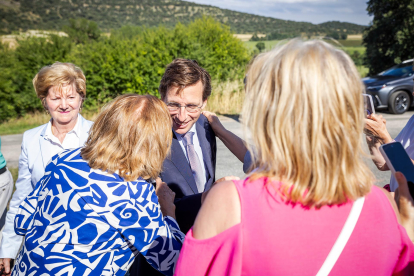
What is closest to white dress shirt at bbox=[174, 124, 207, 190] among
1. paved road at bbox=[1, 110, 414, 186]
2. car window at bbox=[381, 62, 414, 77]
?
paved road at bbox=[1, 110, 414, 186]

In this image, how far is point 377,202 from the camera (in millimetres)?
1049

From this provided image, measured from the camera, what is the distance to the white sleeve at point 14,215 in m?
2.33

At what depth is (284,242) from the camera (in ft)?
3.17

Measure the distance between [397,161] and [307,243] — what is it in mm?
517

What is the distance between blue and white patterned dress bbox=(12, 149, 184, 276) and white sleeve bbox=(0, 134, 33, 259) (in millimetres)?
997

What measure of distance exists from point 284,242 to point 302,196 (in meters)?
0.15

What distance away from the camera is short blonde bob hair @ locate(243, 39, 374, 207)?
3.24 ft

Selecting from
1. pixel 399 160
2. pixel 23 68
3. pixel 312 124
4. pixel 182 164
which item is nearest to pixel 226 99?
pixel 23 68

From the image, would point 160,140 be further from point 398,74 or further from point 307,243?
point 398,74

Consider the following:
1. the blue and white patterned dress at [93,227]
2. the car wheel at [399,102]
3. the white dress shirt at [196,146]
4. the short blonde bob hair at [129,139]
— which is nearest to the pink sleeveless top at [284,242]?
the blue and white patterned dress at [93,227]

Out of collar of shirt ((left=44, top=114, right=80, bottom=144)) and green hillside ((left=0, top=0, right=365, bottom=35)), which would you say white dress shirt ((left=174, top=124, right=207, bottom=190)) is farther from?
green hillside ((left=0, top=0, right=365, bottom=35))

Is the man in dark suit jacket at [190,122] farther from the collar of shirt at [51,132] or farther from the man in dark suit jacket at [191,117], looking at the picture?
the collar of shirt at [51,132]

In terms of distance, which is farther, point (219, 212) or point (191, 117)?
point (191, 117)

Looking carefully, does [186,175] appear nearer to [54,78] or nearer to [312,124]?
[312,124]
